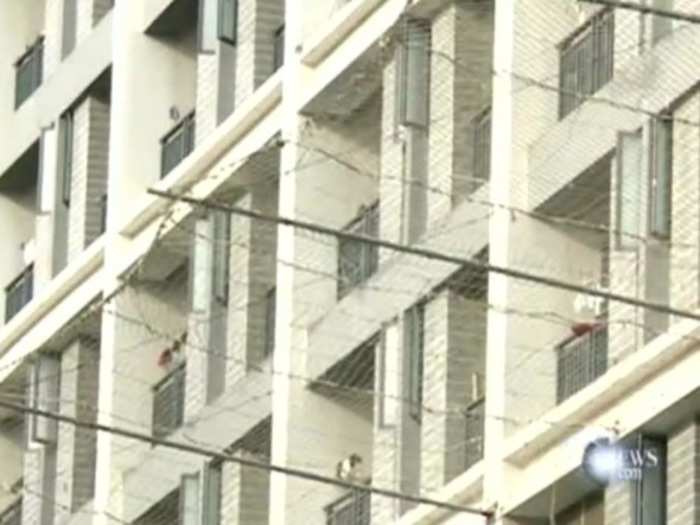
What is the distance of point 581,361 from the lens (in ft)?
142

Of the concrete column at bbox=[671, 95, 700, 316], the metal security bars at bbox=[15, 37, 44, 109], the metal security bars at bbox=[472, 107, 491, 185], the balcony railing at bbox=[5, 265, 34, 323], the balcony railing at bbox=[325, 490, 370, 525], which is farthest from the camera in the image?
the metal security bars at bbox=[15, 37, 44, 109]

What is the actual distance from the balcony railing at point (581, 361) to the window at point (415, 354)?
10.1ft

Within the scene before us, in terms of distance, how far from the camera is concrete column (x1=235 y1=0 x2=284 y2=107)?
5312cm

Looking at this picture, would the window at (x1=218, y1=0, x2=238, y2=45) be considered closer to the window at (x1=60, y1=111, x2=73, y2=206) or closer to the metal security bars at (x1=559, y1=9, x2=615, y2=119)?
the window at (x1=60, y1=111, x2=73, y2=206)

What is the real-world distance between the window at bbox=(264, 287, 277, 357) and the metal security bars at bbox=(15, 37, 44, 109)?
1028 cm

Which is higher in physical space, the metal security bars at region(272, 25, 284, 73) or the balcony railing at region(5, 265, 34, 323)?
the balcony railing at region(5, 265, 34, 323)

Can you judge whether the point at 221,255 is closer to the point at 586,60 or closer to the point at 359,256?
the point at 359,256

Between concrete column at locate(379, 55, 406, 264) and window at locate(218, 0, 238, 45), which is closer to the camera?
concrete column at locate(379, 55, 406, 264)

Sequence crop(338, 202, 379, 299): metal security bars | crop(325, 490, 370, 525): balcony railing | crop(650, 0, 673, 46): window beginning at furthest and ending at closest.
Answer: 1. crop(338, 202, 379, 299): metal security bars
2. crop(325, 490, 370, 525): balcony railing
3. crop(650, 0, 673, 46): window

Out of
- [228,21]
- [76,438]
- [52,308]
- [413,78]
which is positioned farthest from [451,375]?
[52,308]

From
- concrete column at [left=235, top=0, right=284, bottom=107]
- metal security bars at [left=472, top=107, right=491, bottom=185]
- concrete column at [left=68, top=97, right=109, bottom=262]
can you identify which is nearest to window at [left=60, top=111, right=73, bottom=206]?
concrete column at [left=68, top=97, right=109, bottom=262]

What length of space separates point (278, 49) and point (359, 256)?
4.40 meters

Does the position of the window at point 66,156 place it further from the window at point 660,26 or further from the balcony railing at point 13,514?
the window at point 660,26

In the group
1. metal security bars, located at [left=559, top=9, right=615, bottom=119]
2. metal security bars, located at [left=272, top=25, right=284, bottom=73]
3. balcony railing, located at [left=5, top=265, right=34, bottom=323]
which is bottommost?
metal security bars, located at [left=559, top=9, right=615, bottom=119]
